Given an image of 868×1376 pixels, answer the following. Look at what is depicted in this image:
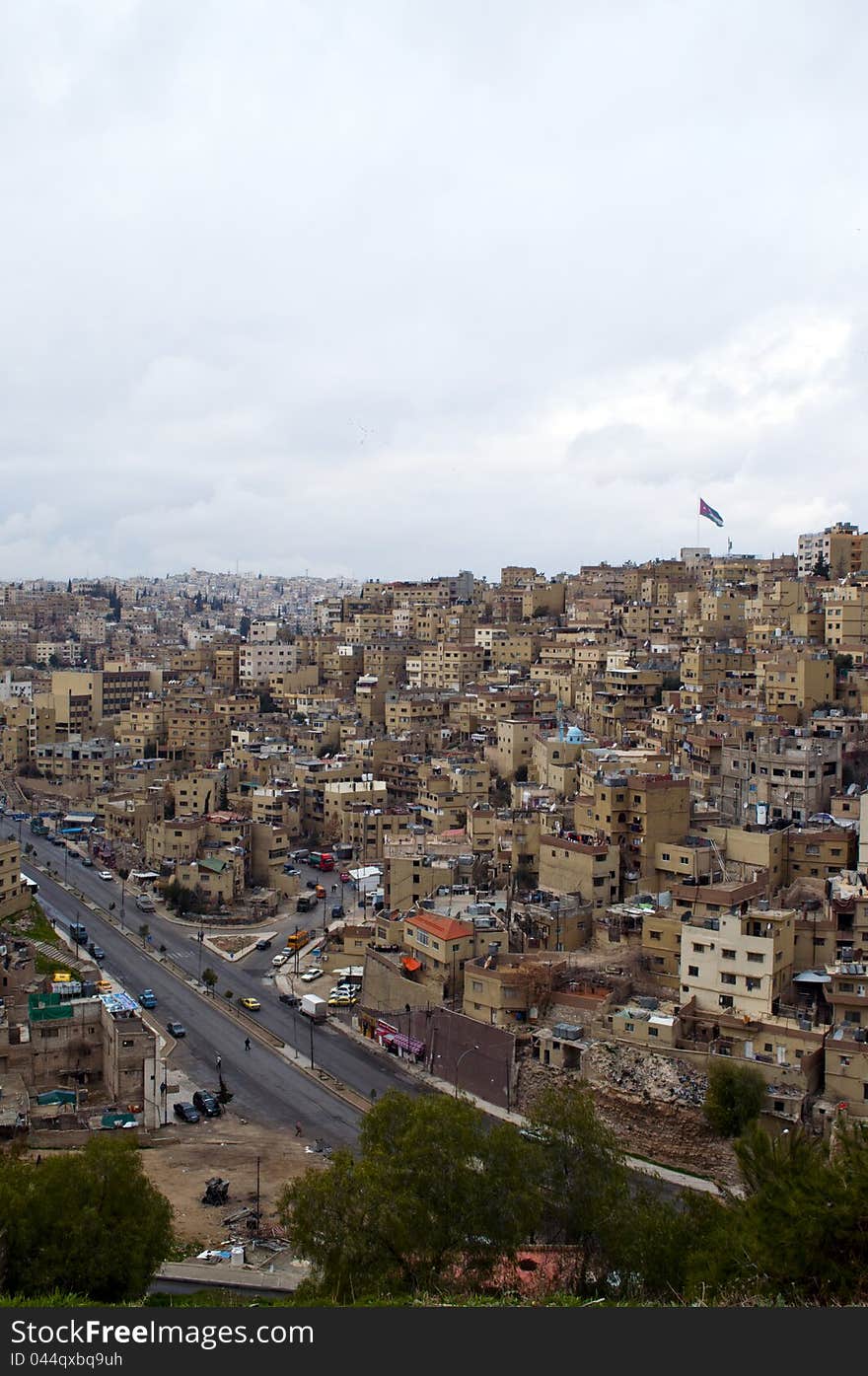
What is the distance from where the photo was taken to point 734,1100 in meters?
14.9

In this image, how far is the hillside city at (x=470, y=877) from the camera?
16469 millimetres

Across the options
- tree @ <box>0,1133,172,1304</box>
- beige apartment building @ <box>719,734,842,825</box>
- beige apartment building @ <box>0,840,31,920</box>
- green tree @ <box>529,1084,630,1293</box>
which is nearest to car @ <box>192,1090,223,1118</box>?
tree @ <box>0,1133,172,1304</box>

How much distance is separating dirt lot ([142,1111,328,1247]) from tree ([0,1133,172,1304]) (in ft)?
10.1

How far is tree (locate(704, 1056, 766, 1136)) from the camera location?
14.8 meters

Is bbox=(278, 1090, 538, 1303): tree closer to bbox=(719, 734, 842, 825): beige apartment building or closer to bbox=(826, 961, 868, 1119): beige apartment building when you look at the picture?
bbox=(826, 961, 868, 1119): beige apartment building

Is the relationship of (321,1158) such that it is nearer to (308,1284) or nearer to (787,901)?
(308,1284)

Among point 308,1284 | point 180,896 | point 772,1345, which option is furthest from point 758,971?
point 180,896

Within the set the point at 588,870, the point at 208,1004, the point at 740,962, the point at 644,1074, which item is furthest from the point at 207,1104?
the point at 740,962

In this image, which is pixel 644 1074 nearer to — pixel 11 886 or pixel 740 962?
pixel 740 962

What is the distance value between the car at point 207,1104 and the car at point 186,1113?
0.14m

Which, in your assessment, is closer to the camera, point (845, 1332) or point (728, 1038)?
point (845, 1332)

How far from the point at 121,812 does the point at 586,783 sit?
14.0m

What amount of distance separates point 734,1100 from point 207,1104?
7.21 m

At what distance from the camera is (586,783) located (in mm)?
24547
